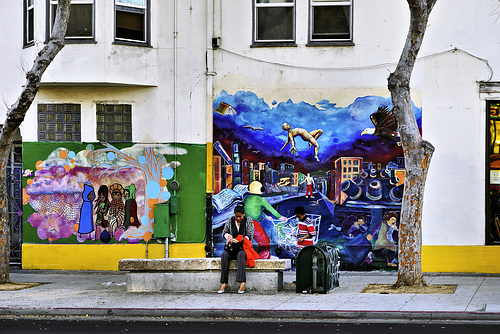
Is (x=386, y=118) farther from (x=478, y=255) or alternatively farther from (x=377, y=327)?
(x=377, y=327)

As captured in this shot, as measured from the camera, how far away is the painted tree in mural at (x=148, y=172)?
17.4 m

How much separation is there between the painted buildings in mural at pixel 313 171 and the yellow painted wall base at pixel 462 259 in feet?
2.58

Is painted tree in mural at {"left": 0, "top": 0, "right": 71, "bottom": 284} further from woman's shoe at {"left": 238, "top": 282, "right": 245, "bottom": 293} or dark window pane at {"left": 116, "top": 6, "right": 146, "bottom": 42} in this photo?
woman's shoe at {"left": 238, "top": 282, "right": 245, "bottom": 293}

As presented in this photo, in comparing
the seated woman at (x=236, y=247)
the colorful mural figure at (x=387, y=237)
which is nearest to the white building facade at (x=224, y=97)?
the colorful mural figure at (x=387, y=237)

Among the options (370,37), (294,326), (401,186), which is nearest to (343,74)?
(370,37)

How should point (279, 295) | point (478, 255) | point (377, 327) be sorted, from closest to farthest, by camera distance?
1. point (377, 327)
2. point (279, 295)
3. point (478, 255)

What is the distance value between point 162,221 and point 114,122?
8.57 feet

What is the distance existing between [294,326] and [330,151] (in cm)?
675

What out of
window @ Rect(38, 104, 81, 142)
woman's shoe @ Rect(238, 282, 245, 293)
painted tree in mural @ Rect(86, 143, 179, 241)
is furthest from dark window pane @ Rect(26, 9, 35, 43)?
woman's shoe @ Rect(238, 282, 245, 293)

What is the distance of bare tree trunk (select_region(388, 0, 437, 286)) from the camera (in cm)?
1351

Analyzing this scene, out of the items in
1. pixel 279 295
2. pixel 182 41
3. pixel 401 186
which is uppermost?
pixel 182 41

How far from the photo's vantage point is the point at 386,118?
16.8 meters

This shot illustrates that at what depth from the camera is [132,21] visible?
17328 mm

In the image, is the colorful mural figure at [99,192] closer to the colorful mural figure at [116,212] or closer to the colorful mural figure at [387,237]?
the colorful mural figure at [116,212]
